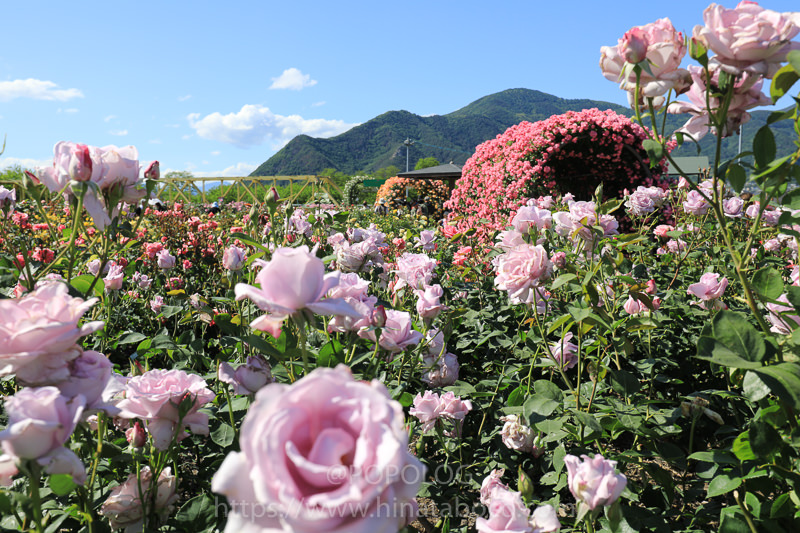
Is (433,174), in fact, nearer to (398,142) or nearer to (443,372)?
(443,372)

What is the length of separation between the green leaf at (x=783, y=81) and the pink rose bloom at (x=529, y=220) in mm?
867

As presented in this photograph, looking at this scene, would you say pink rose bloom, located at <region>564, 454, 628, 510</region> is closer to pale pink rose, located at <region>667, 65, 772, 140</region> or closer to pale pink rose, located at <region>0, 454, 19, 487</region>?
pale pink rose, located at <region>667, 65, 772, 140</region>

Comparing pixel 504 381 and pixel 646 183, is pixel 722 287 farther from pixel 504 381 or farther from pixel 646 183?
pixel 646 183

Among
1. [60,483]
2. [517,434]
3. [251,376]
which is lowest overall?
[517,434]

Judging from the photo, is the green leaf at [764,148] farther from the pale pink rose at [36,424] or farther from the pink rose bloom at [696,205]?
the pink rose bloom at [696,205]

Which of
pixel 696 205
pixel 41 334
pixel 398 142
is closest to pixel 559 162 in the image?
pixel 696 205

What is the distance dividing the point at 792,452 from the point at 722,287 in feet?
2.15

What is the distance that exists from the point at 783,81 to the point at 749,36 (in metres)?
0.11

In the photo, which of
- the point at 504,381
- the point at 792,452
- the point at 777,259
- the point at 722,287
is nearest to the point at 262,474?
the point at 792,452

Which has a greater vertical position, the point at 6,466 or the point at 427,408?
the point at 6,466

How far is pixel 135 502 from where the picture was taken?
3.59ft

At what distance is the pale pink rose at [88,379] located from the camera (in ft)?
2.27

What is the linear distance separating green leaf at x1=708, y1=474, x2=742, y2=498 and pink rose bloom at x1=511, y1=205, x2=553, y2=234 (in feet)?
2.92

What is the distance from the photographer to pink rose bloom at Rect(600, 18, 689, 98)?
940 mm
